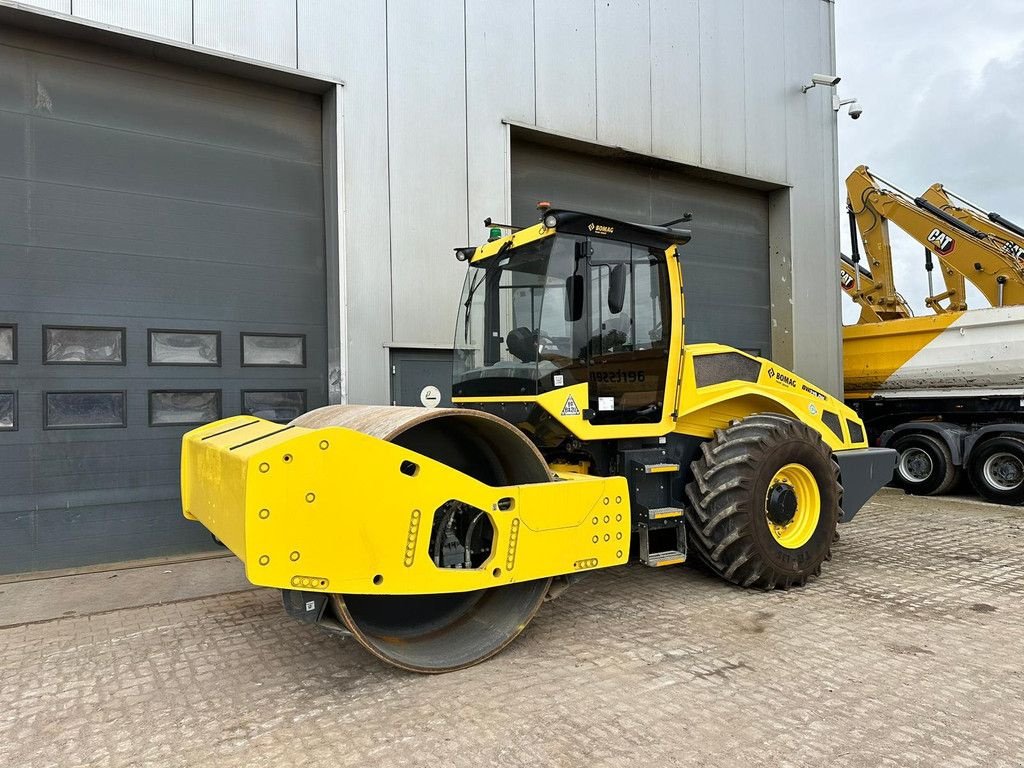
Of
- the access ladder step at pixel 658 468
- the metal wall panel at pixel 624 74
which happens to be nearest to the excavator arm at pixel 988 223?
the metal wall panel at pixel 624 74

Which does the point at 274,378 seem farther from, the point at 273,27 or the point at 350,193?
the point at 273,27

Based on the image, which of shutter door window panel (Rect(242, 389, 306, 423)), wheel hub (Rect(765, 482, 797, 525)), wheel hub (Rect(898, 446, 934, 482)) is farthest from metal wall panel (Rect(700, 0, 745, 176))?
shutter door window panel (Rect(242, 389, 306, 423))

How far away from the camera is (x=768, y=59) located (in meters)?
10.2

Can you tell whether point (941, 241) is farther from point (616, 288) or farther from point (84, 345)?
point (84, 345)

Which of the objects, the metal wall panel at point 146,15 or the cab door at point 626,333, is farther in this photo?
the metal wall panel at point 146,15

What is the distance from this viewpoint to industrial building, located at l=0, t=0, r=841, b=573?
236 inches

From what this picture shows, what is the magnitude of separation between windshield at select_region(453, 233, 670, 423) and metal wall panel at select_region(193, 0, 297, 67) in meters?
3.45

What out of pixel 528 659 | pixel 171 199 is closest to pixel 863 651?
pixel 528 659

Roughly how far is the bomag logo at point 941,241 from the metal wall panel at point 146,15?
11.3 m

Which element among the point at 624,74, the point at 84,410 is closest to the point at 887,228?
the point at 624,74

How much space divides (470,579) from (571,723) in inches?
33.1

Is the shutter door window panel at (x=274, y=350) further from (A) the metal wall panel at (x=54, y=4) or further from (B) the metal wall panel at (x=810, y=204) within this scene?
(B) the metal wall panel at (x=810, y=204)

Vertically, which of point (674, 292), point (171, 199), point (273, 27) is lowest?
point (674, 292)

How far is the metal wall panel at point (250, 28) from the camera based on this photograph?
20.7ft
